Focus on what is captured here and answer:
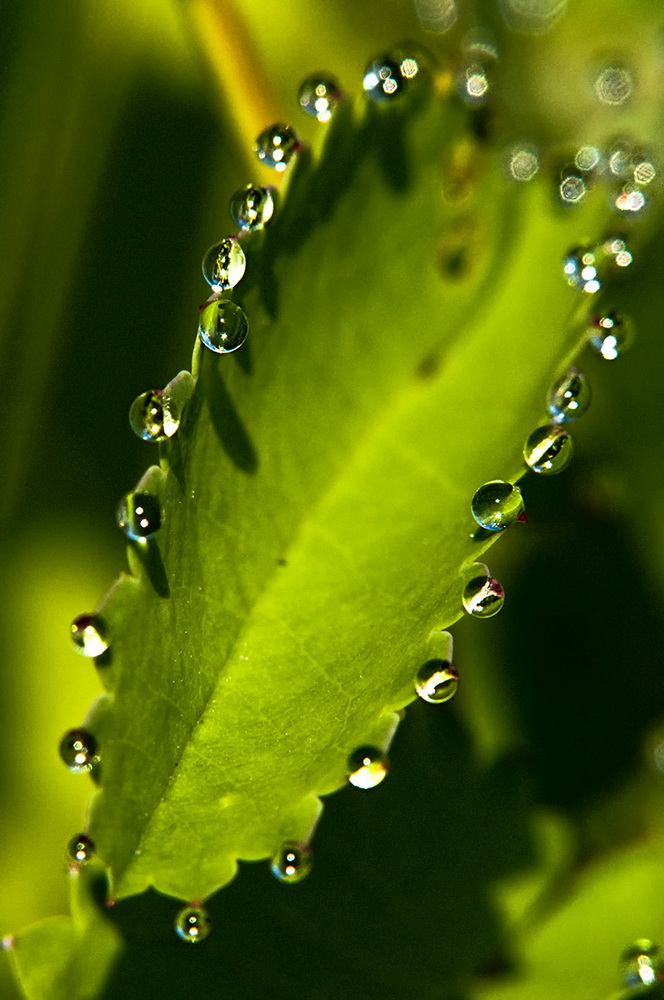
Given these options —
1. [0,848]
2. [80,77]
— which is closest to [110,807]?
[0,848]

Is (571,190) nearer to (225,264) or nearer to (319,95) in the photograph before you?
(319,95)

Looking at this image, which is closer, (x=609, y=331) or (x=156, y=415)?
(x=156, y=415)

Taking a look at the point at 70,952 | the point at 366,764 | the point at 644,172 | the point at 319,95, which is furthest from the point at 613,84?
the point at 70,952

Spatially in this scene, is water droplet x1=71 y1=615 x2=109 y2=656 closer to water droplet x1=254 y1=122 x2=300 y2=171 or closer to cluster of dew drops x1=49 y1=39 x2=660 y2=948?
cluster of dew drops x1=49 y1=39 x2=660 y2=948

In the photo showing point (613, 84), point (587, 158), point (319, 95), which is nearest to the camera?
point (319, 95)

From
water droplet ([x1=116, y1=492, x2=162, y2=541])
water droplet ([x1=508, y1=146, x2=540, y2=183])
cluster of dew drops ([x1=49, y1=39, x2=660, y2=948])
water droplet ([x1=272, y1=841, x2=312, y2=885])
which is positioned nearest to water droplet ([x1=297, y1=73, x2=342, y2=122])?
cluster of dew drops ([x1=49, y1=39, x2=660, y2=948])

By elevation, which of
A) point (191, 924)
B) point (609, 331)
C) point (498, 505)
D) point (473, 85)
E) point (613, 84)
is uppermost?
point (613, 84)

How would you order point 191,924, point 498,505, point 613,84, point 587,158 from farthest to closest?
point 613,84
point 587,158
point 191,924
point 498,505
